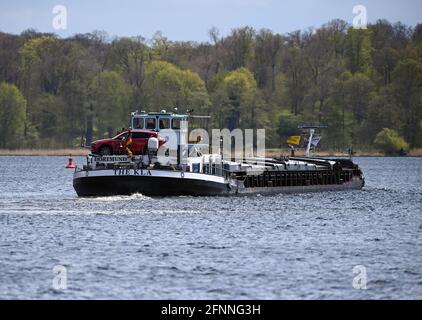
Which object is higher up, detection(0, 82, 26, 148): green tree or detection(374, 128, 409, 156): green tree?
detection(0, 82, 26, 148): green tree

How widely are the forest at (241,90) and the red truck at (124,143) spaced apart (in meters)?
79.6

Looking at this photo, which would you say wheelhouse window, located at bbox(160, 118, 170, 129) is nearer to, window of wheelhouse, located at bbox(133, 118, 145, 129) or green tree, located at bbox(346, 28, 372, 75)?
window of wheelhouse, located at bbox(133, 118, 145, 129)

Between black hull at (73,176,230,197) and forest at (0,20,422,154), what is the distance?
82.0 metres

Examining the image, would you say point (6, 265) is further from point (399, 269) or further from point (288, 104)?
point (288, 104)

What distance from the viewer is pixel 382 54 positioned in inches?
6526

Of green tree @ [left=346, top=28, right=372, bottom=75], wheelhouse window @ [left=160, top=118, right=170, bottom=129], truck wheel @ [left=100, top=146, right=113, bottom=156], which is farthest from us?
green tree @ [left=346, top=28, right=372, bottom=75]

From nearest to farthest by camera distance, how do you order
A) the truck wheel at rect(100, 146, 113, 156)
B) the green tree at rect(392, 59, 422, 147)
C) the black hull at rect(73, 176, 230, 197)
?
the black hull at rect(73, 176, 230, 197) → the truck wheel at rect(100, 146, 113, 156) → the green tree at rect(392, 59, 422, 147)

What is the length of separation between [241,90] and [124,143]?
93.6 m

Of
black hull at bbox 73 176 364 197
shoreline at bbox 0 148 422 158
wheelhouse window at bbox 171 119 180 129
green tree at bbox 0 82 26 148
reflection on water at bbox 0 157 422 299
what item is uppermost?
green tree at bbox 0 82 26 148

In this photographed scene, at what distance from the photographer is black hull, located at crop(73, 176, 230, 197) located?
58250mm

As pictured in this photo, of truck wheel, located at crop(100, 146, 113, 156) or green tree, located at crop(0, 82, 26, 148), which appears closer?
truck wheel, located at crop(100, 146, 113, 156)

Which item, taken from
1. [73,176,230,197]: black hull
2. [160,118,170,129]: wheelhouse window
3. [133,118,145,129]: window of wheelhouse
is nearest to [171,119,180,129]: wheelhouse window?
[160,118,170,129]: wheelhouse window
